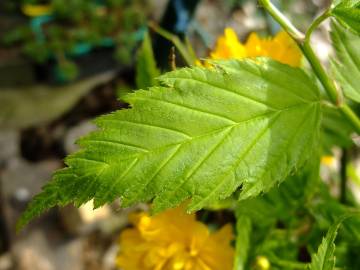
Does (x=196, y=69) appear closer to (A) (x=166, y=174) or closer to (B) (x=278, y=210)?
(A) (x=166, y=174)

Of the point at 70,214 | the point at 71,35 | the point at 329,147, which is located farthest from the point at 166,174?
the point at 71,35

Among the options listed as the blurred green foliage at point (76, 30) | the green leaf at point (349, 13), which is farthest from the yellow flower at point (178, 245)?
the blurred green foliage at point (76, 30)

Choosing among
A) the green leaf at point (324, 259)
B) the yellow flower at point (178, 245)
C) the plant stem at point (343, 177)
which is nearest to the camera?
the green leaf at point (324, 259)

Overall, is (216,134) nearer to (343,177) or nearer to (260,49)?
(260,49)

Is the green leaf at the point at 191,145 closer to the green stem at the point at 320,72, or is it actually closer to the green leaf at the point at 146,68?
the green stem at the point at 320,72

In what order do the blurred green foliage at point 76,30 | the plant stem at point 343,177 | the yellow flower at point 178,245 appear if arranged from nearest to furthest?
the yellow flower at point 178,245
the plant stem at point 343,177
the blurred green foliage at point 76,30

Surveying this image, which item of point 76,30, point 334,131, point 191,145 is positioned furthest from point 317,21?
point 76,30

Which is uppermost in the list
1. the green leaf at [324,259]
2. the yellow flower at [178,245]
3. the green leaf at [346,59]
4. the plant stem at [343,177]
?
the green leaf at [346,59]

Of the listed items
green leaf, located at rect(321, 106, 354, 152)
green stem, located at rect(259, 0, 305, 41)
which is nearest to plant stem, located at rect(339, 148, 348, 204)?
green leaf, located at rect(321, 106, 354, 152)
